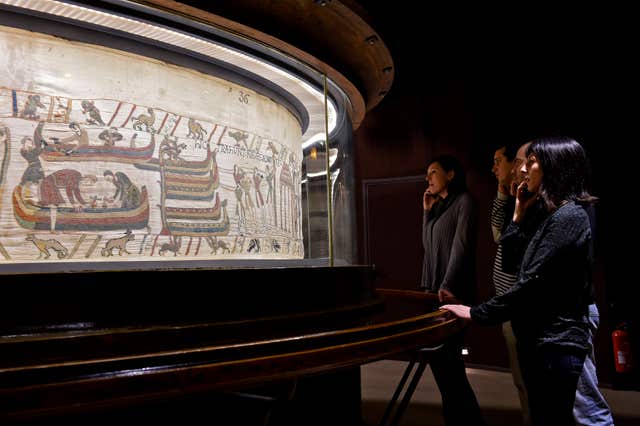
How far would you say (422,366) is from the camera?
202 cm

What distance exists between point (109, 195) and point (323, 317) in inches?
35.8

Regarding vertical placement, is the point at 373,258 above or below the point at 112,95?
below

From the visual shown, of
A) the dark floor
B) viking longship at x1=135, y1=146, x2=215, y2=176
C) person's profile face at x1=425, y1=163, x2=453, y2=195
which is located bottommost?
the dark floor

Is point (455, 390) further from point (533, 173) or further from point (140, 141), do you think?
point (140, 141)

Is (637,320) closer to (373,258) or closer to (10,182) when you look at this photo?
(373,258)

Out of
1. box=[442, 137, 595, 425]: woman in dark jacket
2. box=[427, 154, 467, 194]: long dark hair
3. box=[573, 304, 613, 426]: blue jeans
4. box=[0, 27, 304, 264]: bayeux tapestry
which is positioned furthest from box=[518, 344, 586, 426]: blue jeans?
box=[427, 154, 467, 194]: long dark hair

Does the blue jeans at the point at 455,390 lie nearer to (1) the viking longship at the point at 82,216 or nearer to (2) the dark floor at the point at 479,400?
(2) the dark floor at the point at 479,400

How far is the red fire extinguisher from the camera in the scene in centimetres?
423

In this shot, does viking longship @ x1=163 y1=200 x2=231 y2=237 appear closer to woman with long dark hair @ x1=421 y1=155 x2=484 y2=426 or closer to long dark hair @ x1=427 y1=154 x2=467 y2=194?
woman with long dark hair @ x1=421 y1=155 x2=484 y2=426

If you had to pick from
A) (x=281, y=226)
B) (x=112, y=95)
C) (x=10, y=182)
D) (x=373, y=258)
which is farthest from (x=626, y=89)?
(x=10, y=182)

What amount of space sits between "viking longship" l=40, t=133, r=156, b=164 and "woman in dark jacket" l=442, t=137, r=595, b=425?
1.29m

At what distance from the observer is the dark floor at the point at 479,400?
3.44 metres

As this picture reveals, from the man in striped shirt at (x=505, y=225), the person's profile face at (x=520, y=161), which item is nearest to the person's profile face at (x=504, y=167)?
the man in striped shirt at (x=505, y=225)

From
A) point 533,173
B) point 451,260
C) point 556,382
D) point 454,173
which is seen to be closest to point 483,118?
point 454,173
